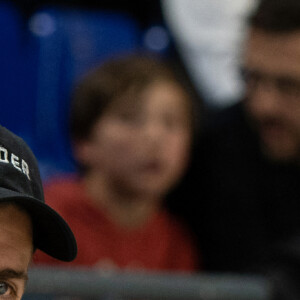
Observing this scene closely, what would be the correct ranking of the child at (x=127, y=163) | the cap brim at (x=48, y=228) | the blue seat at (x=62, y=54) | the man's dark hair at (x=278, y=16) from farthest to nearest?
the blue seat at (x=62, y=54) < the man's dark hair at (x=278, y=16) < the child at (x=127, y=163) < the cap brim at (x=48, y=228)

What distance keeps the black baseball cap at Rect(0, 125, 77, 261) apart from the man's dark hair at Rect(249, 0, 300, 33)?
168 cm

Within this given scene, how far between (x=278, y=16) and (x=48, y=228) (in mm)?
1773

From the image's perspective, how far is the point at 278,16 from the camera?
3.03m

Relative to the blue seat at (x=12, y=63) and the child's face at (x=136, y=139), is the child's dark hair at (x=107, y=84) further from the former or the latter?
the blue seat at (x=12, y=63)

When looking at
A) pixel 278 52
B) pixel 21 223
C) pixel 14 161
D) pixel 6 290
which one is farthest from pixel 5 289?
pixel 278 52

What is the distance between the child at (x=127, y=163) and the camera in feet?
8.98

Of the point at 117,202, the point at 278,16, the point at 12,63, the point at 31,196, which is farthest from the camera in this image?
the point at 12,63

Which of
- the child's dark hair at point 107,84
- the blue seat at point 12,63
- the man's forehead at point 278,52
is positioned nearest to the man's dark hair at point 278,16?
the man's forehead at point 278,52

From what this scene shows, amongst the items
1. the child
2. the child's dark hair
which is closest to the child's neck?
the child

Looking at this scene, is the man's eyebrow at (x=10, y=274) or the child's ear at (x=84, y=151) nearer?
the man's eyebrow at (x=10, y=274)

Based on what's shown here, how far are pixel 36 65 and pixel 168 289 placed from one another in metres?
1.44

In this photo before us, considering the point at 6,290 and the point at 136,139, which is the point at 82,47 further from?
the point at 6,290

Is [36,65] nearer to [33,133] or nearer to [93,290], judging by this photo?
[33,133]

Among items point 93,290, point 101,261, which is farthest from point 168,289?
point 101,261
